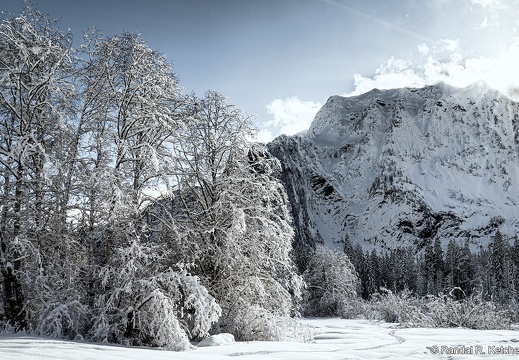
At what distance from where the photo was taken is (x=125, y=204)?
32.6 feet

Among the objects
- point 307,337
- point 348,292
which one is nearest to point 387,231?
point 348,292

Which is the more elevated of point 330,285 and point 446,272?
point 330,285

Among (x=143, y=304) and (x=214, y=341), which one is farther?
(x=143, y=304)

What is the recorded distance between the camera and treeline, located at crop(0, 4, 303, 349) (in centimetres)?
967

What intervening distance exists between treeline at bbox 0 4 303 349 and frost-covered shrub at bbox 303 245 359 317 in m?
30.6

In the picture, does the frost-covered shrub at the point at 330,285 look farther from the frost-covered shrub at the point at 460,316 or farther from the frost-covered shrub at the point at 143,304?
the frost-covered shrub at the point at 143,304

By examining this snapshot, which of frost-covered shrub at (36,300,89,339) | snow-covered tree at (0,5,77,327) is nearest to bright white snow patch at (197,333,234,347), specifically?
frost-covered shrub at (36,300,89,339)

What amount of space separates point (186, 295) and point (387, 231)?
195 meters

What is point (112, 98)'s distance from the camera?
11.7 m

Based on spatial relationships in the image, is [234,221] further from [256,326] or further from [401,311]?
[401,311]

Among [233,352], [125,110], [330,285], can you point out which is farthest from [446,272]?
[233,352]

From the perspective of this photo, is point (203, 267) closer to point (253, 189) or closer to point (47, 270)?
point (253, 189)

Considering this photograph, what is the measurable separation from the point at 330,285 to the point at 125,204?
36913mm

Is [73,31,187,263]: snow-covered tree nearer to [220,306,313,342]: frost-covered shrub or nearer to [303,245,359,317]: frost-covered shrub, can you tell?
[220,306,313,342]: frost-covered shrub
